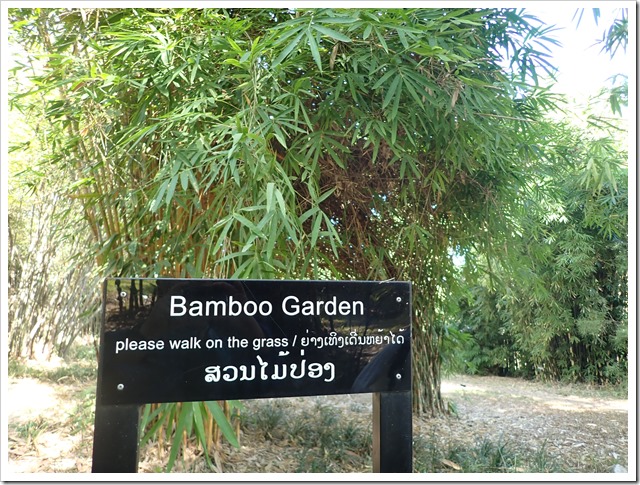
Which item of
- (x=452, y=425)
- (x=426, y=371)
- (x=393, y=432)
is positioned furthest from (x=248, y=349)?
(x=452, y=425)

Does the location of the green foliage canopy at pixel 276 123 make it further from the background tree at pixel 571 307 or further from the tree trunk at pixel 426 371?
the background tree at pixel 571 307

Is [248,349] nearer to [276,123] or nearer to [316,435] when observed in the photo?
[276,123]

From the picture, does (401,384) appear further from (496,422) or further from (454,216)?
(496,422)

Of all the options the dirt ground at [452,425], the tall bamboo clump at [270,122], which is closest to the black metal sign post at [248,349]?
the tall bamboo clump at [270,122]

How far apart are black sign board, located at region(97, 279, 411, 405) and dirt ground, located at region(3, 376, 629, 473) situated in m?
1.41

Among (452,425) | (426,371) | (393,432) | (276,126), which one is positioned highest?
(276,126)

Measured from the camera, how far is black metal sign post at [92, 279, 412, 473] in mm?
1119

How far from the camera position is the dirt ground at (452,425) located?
268 centimetres

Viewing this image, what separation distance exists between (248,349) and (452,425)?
275 centimetres

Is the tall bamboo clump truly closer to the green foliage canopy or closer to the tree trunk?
the green foliage canopy

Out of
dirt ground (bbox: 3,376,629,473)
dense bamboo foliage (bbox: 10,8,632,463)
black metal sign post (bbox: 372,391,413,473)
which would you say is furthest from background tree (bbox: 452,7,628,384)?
black metal sign post (bbox: 372,391,413,473)

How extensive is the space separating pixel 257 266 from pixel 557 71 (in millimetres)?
1810

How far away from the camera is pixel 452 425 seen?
136 inches

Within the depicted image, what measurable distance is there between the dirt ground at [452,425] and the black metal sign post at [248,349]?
1.39 meters
